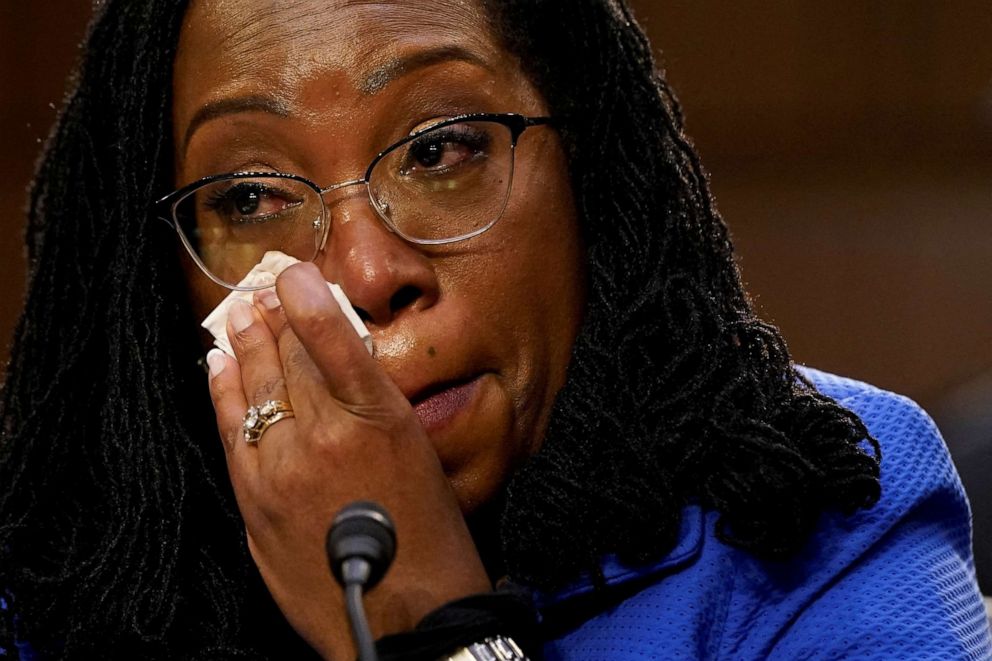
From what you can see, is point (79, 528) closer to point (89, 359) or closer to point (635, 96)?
point (89, 359)

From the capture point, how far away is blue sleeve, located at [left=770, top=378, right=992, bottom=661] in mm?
1181

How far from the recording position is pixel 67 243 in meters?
1.56

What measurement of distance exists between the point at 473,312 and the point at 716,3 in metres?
1.66

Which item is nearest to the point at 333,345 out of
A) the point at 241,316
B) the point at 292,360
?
the point at 292,360

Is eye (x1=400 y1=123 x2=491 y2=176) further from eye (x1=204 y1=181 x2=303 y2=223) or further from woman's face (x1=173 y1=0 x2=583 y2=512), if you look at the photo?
eye (x1=204 y1=181 x2=303 y2=223)

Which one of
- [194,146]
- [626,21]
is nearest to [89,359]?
[194,146]

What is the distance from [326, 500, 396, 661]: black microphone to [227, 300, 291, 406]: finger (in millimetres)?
293

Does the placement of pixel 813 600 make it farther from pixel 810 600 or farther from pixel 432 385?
pixel 432 385

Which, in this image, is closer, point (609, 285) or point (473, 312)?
point (473, 312)

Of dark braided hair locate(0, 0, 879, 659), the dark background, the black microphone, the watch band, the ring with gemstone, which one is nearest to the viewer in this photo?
the black microphone

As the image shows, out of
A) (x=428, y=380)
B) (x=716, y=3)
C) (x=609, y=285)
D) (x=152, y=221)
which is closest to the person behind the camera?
(x=428, y=380)

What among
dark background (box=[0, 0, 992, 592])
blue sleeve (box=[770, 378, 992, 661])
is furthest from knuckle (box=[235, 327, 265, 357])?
dark background (box=[0, 0, 992, 592])

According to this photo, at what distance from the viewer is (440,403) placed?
4.09ft

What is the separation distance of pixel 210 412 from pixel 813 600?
794mm
